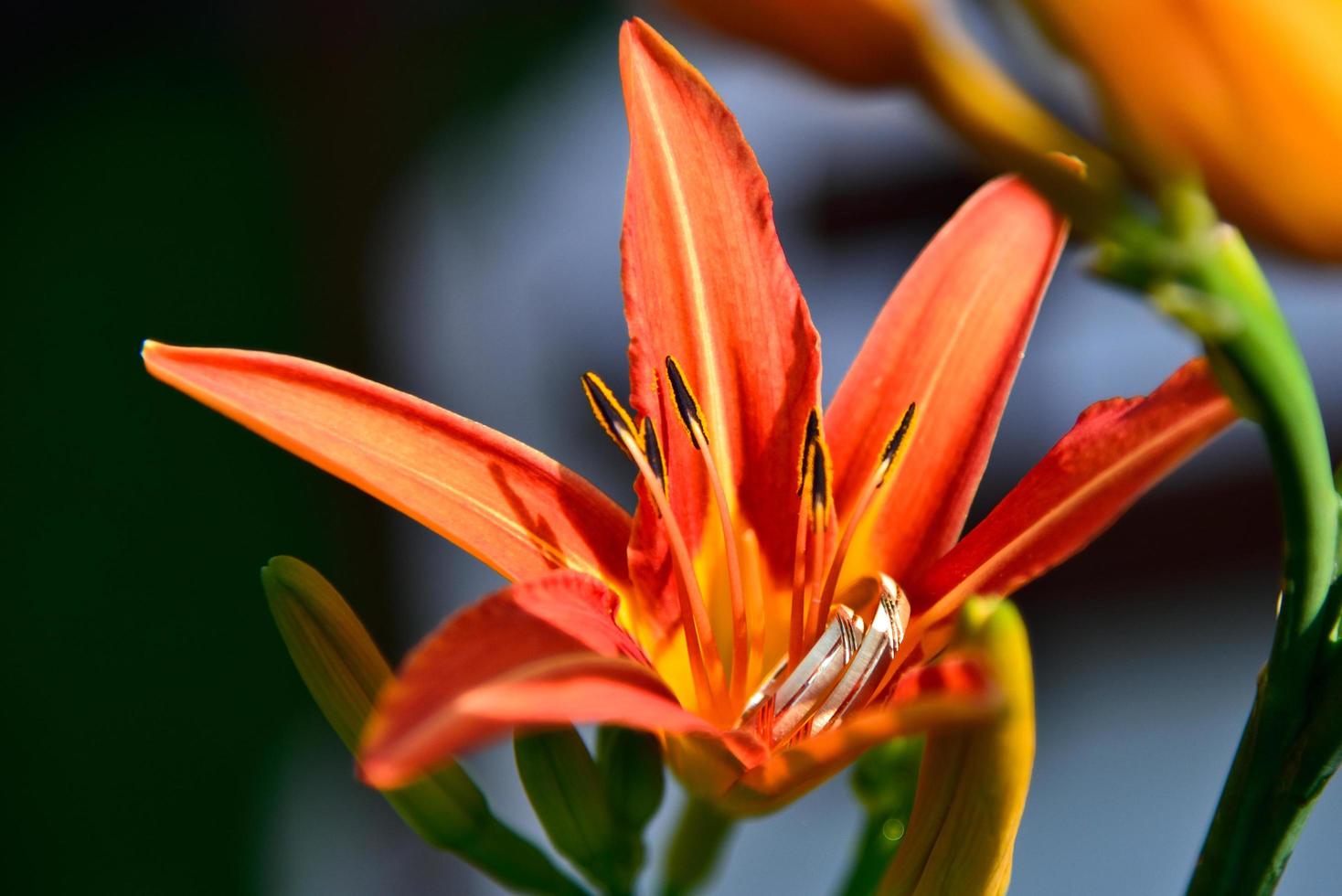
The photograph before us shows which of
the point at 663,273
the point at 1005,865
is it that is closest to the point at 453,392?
the point at 663,273

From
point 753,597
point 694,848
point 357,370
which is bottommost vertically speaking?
point 694,848

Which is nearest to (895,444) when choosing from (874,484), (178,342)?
(874,484)

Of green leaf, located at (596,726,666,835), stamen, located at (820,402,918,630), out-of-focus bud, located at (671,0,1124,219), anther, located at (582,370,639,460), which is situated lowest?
green leaf, located at (596,726,666,835)

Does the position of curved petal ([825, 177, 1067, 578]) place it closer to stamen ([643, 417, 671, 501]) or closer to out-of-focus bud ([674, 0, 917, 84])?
stamen ([643, 417, 671, 501])

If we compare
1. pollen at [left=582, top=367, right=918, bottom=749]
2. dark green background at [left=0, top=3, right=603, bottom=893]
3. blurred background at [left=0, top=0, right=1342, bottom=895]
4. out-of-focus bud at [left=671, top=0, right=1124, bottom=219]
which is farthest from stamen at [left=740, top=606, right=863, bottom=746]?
dark green background at [left=0, top=3, right=603, bottom=893]

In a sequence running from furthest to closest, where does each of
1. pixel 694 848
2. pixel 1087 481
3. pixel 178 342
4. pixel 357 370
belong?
pixel 357 370, pixel 178 342, pixel 694 848, pixel 1087 481

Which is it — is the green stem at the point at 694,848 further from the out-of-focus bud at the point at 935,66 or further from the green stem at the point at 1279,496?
the out-of-focus bud at the point at 935,66

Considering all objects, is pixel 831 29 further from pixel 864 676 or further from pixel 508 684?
pixel 864 676
